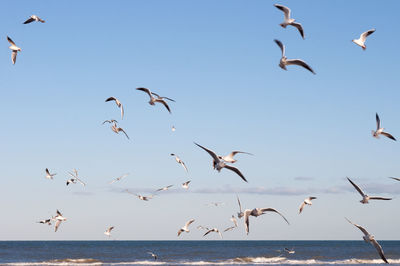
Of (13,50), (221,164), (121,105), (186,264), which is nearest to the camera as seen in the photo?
(221,164)

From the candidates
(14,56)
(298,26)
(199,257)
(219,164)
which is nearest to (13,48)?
(14,56)

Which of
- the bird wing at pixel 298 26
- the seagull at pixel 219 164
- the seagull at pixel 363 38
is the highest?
the seagull at pixel 363 38

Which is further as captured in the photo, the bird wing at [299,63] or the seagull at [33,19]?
the seagull at [33,19]

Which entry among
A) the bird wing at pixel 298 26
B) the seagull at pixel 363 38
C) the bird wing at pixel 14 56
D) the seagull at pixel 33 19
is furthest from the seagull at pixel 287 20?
the bird wing at pixel 14 56

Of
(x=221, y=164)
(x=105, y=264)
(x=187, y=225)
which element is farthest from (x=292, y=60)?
(x=105, y=264)

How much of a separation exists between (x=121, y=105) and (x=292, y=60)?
995 cm

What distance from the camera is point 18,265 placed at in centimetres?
5825

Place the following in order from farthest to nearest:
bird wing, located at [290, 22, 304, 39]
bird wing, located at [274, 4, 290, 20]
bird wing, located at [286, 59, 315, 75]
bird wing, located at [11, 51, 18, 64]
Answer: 1. bird wing, located at [11, 51, 18, 64]
2. bird wing, located at [274, 4, 290, 20]
3. bird wing, located at [290, 22, 304, 39]
4. bird wing, located at [286, 59, 315, 75]

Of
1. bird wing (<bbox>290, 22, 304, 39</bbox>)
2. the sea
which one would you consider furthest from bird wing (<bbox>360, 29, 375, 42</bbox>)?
the sea

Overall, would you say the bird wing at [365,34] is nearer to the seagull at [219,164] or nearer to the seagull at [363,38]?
the seagull at [363,38]

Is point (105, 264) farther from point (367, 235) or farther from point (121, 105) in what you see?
point (367, 235)

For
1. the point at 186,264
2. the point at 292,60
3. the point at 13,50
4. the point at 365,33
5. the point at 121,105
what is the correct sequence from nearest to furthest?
the point at 292,60 → the point at 365,33 → the point at 13,50 → the point at 121,105 → the point at 186,264

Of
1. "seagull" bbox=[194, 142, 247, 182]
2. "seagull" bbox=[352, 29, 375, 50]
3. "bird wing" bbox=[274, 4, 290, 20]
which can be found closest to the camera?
"bird wing" bbox=[274, 4, 290, 20]

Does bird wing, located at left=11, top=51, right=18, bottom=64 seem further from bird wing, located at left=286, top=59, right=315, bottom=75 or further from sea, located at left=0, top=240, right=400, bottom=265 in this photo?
sea, located at left=0, top=240, right=400, bottom=265
